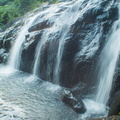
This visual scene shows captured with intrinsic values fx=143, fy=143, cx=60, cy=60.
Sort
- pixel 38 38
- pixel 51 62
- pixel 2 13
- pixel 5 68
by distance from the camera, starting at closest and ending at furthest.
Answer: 1. pixel 51 62
2. pixel 38 38
3. pixel 5 68
4. pixel 2 13

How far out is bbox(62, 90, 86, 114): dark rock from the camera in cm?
478

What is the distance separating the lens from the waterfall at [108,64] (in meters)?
5.20

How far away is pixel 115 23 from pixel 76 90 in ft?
10.8

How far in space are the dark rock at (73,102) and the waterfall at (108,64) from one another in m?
0.90

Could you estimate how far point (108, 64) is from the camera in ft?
18.0

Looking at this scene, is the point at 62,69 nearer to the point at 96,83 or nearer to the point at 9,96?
the point at 96,83

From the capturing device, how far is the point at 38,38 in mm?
8430

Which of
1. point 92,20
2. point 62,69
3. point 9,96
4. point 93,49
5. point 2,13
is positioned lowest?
point 9,96

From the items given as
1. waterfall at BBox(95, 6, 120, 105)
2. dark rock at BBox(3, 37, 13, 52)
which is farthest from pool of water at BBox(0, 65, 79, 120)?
dark rock at BBox(3, 37, 13, 52)

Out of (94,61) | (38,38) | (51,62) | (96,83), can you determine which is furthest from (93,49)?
(38,38)

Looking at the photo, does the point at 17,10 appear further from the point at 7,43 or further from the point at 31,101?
the point at 31,101

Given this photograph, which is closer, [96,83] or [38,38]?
[96,83]

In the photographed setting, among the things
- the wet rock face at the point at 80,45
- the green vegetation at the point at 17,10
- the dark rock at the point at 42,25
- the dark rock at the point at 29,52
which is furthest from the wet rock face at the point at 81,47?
the green vegetation at the point at 17,10

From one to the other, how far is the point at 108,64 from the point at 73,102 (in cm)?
196
